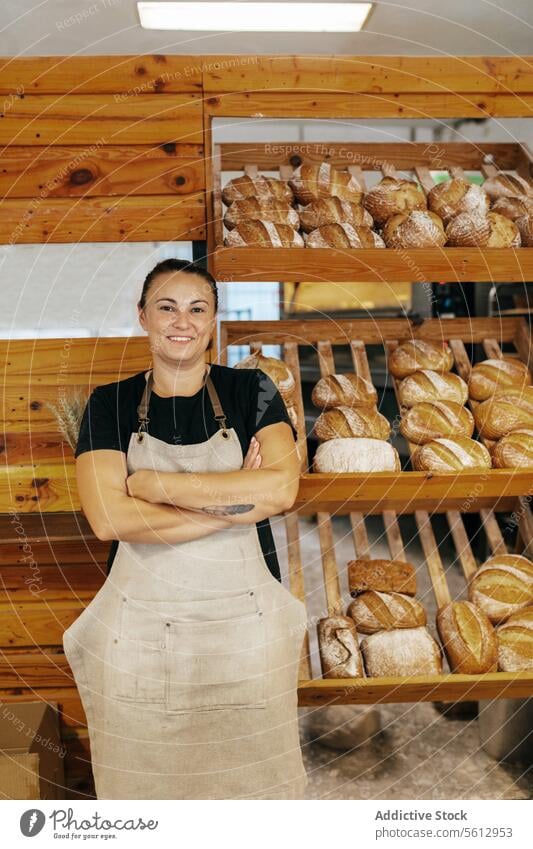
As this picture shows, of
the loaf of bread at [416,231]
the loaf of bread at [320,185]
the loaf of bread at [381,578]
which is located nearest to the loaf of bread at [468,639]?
the loaf of bread at [381,578]

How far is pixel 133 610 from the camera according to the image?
1951 millimetres

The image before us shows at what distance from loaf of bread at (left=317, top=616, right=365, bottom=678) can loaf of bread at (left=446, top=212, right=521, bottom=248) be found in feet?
3.64

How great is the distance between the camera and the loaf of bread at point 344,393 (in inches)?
95.6

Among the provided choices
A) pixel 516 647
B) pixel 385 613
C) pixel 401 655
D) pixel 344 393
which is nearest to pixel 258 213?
pixel 344 393

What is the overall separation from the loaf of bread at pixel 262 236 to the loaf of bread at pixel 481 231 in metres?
0.43

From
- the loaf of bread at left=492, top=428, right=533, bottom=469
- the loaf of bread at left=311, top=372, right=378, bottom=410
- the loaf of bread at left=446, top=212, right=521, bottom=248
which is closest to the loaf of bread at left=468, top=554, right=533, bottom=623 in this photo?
the loaf of bread at left=492, top=428, right=533, bottom=469

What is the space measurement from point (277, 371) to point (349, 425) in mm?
261

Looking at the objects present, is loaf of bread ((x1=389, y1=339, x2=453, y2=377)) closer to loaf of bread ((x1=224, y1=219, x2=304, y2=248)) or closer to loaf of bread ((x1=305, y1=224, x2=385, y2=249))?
loaf of bread ((x1=305, y1=224, x2=385, y2=249))

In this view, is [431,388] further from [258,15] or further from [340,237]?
[258,15]

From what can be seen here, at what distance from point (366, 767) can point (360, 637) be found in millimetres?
548

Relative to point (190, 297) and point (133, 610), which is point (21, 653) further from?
point (190, 297)

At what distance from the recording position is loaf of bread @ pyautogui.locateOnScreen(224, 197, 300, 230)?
7.57 feet

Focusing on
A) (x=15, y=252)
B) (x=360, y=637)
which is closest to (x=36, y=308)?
(x=15, y=252)

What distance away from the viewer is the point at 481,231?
90.0 inches
